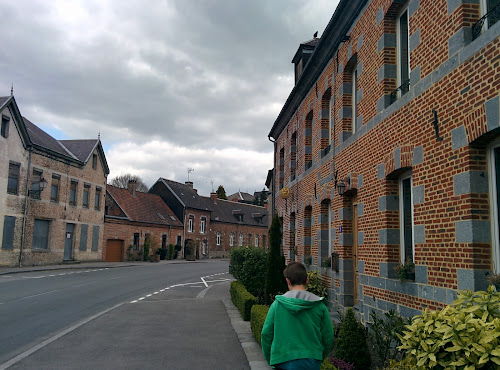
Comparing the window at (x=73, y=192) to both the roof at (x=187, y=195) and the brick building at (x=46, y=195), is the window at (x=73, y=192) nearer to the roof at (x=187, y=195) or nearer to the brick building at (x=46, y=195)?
the brick building at (x=46, y=195)

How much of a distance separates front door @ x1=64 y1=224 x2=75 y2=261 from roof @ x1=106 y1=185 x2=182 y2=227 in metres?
7.56

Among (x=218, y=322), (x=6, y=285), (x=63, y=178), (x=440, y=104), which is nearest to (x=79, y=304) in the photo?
(x=218, y=322)

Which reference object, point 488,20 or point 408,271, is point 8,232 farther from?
point 488,20

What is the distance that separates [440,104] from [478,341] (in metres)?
3.62

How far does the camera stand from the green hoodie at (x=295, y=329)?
3.32 m

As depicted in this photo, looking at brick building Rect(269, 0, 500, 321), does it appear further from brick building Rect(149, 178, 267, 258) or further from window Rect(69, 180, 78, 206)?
brick building Rect(149, 178, 267, 258)

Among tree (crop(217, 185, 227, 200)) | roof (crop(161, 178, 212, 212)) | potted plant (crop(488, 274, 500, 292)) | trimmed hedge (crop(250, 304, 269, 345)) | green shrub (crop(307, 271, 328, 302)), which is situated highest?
tree (crop(217, 185, 227, 200))

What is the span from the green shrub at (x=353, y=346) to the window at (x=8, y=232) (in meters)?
25.3

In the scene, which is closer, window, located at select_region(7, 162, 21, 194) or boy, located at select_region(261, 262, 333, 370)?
boy, located at select_region(261, 262, 333, 370)

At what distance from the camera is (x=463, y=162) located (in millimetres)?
5480

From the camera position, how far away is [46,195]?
29.5 metres

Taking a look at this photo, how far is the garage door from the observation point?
37.3m

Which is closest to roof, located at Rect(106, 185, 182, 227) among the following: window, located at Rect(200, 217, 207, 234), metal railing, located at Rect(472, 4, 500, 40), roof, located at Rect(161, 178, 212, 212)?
roof, located at Rect(161, 178, 212, 212)

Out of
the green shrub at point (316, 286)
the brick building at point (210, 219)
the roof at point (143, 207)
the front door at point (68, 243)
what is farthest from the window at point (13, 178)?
the brick building at point (210, 219)
